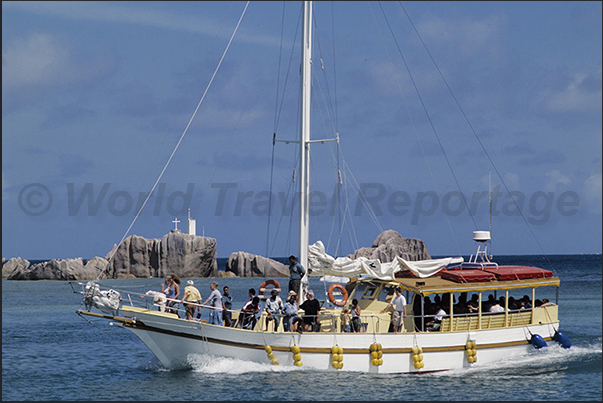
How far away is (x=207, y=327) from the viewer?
21406 millimetres

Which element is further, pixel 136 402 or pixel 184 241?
pixel 184 241

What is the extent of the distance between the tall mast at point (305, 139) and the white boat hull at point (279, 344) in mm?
3448

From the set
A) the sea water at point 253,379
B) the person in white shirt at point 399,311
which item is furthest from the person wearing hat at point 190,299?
the person in white shirt at point 399,311

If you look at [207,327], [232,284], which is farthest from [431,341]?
[232,284]

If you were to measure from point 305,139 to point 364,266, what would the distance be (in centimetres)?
508

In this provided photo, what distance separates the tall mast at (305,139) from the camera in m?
24.1

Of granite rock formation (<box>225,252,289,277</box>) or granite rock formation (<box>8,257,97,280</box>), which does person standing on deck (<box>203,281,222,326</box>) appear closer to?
granite rock formation (<box>8,257,97,280</box>)

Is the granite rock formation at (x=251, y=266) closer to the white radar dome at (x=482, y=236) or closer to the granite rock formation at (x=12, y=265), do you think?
the granite rock formation at (x=12, y=265)

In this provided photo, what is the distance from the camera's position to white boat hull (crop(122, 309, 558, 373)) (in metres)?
21.5

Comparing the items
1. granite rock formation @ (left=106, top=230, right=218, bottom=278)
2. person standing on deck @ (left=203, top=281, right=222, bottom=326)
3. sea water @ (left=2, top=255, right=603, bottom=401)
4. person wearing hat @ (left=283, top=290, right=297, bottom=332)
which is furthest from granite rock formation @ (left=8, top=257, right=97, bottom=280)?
person wearing hat @ (left=283, top=290, right=297, bottom=332)

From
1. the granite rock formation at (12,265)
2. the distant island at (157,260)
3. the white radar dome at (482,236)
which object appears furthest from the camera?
the granite rock formation at (12,265)

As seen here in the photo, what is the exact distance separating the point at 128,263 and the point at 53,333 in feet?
171

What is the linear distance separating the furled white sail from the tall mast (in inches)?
44.9

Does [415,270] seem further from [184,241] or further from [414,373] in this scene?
[184,241]
